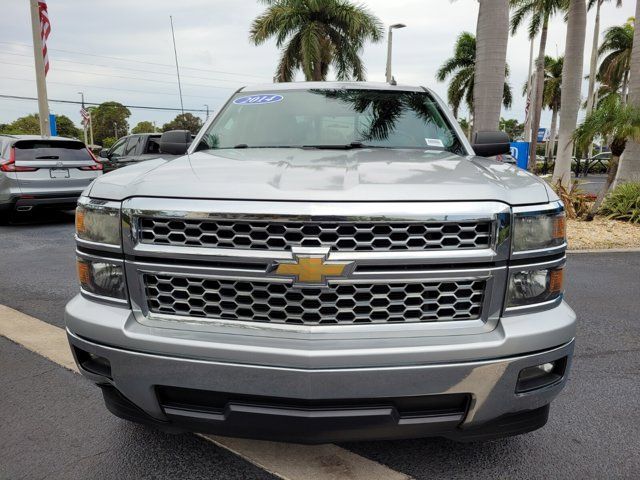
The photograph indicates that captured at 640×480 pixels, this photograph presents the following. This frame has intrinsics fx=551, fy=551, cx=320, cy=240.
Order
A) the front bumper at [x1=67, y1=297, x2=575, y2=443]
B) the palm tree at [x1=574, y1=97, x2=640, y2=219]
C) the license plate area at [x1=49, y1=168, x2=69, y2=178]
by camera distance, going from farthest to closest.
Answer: the license plate area at [x1=49, y1=168, x2=69, y2=178]
the palm tree at [x1=574, y1=97, x2=640, y2=219]
the front bumper at [x1=67, y1=297, x2=575, y2=443]

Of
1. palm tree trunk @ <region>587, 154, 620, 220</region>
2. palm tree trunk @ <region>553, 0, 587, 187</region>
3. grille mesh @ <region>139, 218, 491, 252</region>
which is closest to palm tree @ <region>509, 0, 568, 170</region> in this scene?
palm tree trunk @ <region>553, 0, 587, 187</region>

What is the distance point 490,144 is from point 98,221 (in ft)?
7.74

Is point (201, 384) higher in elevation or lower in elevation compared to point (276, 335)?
lower

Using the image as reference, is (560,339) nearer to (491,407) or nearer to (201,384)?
(491,407)

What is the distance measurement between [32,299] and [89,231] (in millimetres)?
3529

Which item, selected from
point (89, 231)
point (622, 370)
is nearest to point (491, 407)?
point (89, 231)

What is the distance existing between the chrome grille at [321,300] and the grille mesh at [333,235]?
0.14 m

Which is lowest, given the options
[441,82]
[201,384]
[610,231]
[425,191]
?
[610,231]

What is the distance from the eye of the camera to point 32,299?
Answer: 5.20m

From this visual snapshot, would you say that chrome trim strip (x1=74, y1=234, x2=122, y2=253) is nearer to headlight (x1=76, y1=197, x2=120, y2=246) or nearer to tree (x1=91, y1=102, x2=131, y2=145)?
headlight (x1=76, y1=197, x2=120, y2=246)

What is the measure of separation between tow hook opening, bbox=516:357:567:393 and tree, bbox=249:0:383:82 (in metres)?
24.7

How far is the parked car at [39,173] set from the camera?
9750 millimetres

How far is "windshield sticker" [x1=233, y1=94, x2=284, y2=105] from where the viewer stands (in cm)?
374

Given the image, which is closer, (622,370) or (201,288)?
(201,288)
